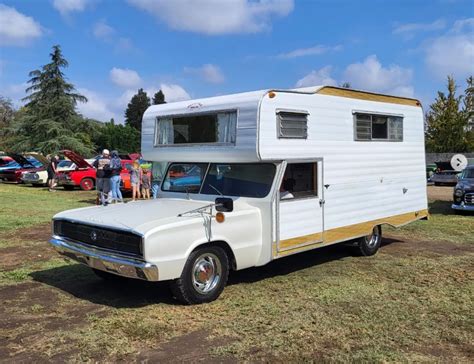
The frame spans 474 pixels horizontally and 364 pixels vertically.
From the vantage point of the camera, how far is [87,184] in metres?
21.3

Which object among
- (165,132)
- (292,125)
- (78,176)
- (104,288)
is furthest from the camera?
(78,176)

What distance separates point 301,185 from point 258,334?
2.46 m

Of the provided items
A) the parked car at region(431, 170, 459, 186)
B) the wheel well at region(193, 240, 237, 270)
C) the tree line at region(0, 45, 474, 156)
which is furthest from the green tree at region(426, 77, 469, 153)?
the wheel well at region(193, 240, 237, 270)

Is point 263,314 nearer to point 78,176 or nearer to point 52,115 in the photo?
point 78,176

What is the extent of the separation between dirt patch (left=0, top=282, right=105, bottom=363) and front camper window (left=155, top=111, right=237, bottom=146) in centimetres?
249

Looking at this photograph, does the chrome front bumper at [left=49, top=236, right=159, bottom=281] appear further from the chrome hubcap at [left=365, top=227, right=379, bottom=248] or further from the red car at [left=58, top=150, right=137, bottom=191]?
the red car at [left=58, top=150, right=137, bottom=191]

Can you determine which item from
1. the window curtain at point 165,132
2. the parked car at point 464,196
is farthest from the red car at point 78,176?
the window curtain at point 165,132

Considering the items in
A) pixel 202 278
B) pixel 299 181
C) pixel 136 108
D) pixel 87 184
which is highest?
pixel 136 108

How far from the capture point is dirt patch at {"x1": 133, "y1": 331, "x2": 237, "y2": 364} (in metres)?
4.11

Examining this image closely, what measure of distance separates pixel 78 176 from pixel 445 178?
1888 centimetres

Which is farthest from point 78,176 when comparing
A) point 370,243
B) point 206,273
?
point 206,273

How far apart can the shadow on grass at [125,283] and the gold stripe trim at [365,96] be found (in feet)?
7.95

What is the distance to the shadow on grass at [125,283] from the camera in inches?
225

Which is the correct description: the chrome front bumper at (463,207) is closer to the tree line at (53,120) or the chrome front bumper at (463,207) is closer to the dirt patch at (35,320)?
the dirt patch at (35,320)
